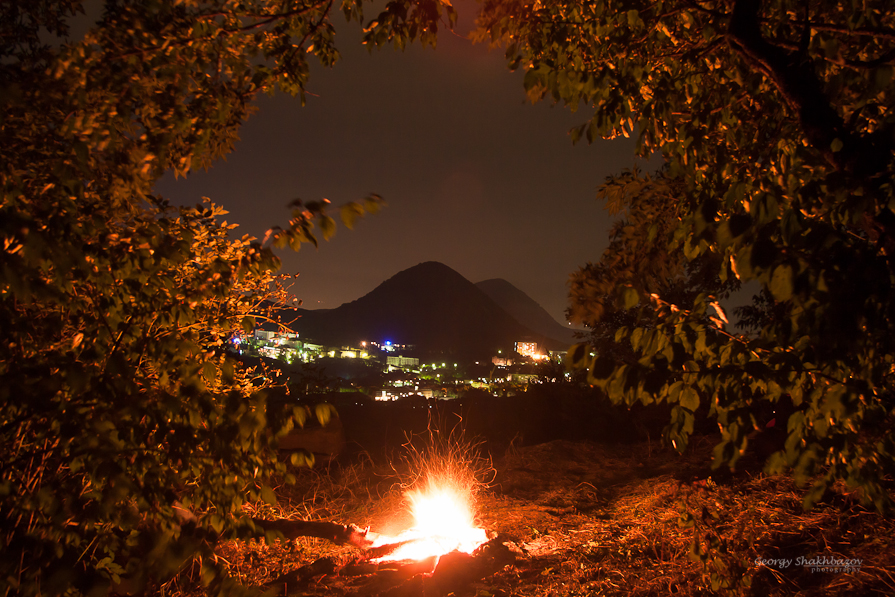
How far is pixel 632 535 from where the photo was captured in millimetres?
5039

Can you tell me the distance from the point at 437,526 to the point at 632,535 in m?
2.37

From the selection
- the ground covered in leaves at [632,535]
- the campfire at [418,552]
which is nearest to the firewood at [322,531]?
the campfire at [418,552]

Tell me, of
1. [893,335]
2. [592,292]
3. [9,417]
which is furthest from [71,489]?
[893,335]

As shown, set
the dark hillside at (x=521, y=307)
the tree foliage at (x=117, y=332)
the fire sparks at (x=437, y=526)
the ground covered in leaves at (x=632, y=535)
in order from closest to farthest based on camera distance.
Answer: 1. the tree foliage at (x=117, y=332)
2. the ground covered in leaves at (x=632, y=535)
3. the fire sparks at (x=437, y=526)
4. the dark hillside at (x=521, y=307)

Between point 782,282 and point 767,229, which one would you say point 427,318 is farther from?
point 782,282

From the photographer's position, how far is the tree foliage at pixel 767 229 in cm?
160

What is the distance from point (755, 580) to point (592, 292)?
2983mm

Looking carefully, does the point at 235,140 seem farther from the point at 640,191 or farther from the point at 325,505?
the point at 325,505

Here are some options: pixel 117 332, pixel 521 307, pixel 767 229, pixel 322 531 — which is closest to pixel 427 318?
pixel 521 307

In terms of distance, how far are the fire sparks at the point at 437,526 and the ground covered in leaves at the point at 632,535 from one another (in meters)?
0.24

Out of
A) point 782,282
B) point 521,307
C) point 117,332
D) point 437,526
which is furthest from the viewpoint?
point 521,307

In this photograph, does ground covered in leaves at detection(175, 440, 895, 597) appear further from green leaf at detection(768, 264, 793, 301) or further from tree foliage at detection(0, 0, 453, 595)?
green leaf at detection(768, 264, 793, 301)

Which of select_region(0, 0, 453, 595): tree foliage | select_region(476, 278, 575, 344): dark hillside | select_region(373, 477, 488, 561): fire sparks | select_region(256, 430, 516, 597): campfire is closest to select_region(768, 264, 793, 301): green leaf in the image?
select_region(0, 0, 453, 595): tree foliage

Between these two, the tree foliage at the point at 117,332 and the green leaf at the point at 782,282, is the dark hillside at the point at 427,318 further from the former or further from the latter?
the green leaf at the point at 782,282
